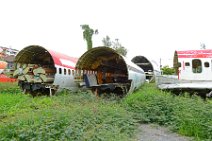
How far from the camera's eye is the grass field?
6.95 meters

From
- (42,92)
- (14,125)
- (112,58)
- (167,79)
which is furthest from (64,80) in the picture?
(14,125)

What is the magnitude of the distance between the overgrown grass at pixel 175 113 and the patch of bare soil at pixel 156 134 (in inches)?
12.2

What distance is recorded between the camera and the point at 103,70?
21172 millimetres

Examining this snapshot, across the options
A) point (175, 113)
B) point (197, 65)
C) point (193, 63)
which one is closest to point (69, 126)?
point (175, 113)

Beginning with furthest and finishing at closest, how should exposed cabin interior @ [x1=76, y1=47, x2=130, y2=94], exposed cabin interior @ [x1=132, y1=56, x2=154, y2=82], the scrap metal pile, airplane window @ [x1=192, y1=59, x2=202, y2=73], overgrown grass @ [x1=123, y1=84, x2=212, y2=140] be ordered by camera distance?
exposed cabin interior @ [x1=132, y1=56, x2=154, y2=82] → airplane window @ [x1=192, y1=59, x2=202, y2=73] → exposed cabin interior @ [x1=76, y1=47, x2=130, y2=94] → the scrap metal pile → overgrown grass @ [x1=123, y1=84, x2=212, y2=140]

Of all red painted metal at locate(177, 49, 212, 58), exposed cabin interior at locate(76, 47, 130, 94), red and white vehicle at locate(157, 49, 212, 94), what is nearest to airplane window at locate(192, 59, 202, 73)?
red and white vehicle at locate(157, 49, 212, 94)

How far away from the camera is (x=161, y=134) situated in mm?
9703

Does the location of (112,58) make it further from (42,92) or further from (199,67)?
(199,67)

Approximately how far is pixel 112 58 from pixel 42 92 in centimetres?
481

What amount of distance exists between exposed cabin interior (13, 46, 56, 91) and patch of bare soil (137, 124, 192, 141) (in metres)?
8.02

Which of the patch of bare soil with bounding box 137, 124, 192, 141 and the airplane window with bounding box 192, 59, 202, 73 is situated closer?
the patch of bare soil with bounding box 137, 124, 192, 141

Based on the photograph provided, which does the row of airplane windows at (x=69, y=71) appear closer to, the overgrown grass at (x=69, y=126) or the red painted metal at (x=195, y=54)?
the overgrown grass at (x=69, y=126)

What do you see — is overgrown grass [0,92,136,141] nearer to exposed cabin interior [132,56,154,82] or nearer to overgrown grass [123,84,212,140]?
overgrown grass [123,84,212,140]

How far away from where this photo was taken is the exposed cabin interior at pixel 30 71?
57.3 feet
